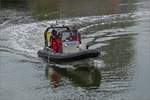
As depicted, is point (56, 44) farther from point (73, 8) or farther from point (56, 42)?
point (73, 8)

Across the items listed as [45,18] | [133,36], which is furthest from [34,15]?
[133,36]

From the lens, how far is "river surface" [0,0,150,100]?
835 inches

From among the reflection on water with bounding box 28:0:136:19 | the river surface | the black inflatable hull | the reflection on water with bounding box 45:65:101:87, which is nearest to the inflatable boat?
the black inflatable hull

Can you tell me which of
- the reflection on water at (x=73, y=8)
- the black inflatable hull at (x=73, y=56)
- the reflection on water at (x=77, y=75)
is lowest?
the reflection on water at (x=77, y=75)

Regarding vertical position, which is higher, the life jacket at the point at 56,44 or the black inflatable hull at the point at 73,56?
the life jacket at the point at 56,44

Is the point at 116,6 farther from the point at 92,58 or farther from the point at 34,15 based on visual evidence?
the point at 92,58

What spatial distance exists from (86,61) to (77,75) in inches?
80.1

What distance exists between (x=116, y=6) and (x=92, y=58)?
2787 cm

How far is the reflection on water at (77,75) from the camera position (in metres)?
22.6

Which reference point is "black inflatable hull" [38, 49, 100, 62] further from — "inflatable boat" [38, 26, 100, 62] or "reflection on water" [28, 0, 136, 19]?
"reflection on water" [28, 0, 136, 19]

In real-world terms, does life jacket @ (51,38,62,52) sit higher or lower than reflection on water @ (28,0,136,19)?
lower

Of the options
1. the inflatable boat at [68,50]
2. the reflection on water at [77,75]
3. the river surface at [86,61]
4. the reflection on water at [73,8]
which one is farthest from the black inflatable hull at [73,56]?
the reflection on water at [73,8]

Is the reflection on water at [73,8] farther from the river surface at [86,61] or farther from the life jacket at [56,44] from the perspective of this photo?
the life jacket at [56,44]

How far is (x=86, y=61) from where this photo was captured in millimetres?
25844
